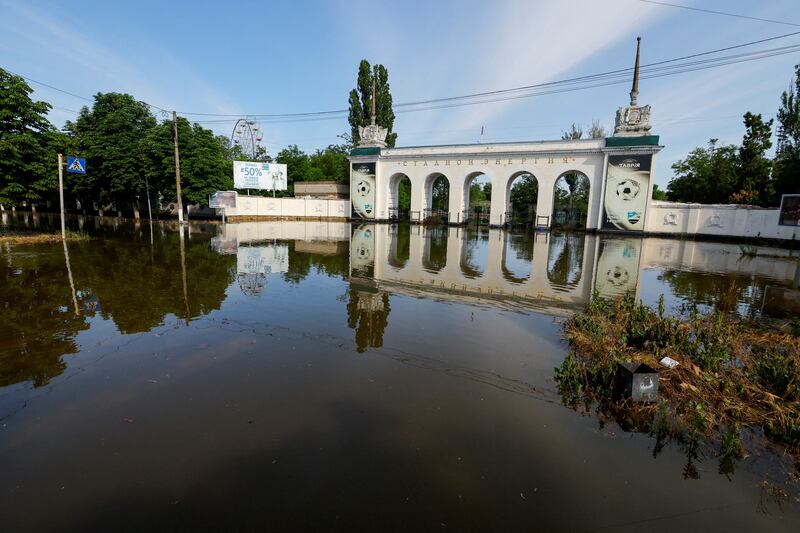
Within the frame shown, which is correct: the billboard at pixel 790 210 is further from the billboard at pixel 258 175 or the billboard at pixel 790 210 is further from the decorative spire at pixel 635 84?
the billboard at pixel 258 175

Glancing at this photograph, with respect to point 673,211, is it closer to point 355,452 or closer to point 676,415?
point 676,415

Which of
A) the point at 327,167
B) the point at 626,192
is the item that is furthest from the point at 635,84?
the point at 327,167

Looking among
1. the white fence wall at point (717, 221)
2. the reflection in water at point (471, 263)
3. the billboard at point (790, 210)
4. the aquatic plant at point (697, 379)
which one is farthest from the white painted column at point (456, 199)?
the aquatic plant at point (697, 379)

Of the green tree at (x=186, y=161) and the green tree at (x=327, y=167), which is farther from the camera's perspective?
the green tree at (x=327, y=167)

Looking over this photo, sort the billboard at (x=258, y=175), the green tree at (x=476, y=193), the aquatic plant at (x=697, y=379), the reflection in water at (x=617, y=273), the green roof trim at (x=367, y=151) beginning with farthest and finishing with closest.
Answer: the green tree at (x=476, y=193)
the green roof trim at (x=367, y=151)
the billboard at (x=258, y=175)
the reflection in water at (x=617, y=273)
the aquatic plant at (x=697, y=379)

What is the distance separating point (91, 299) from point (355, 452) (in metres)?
7.19

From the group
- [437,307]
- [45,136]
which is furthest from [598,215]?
[45,136]

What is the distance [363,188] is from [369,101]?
11.6m

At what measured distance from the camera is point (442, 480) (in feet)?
9.77

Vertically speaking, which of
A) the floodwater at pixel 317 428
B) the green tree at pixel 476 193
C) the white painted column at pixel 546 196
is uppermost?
the green tree at pixel 476 193

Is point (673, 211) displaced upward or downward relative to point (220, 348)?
upward

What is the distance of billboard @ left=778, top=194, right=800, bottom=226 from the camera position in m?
16.5

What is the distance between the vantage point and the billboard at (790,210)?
16484mm

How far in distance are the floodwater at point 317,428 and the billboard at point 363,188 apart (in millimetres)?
32951
